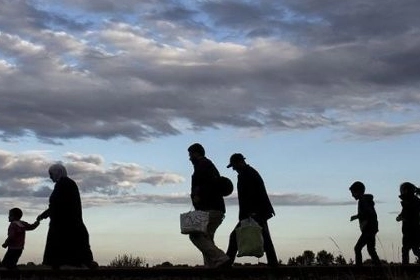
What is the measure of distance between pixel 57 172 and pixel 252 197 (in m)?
3.32

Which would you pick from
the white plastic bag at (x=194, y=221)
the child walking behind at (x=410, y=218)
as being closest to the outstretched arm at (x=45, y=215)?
the white plastic bag at (x=194, y=221)

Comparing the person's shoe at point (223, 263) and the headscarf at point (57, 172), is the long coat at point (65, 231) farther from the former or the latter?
the person's shoe at point (223, 263)

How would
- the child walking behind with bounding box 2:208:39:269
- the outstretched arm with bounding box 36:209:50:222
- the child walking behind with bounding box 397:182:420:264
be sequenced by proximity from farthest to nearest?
1. the child walking behind with bounding box 397:182:420:264
2. the child walking behind with bounding box 2:208:39:269
3. the outstretched arm with bounding box 36:209:50:222

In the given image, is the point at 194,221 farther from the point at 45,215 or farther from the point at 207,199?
the point at 45,215

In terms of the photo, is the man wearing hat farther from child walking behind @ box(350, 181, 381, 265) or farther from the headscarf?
the headscarf

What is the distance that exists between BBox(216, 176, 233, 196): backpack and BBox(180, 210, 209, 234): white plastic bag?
0.44 meters

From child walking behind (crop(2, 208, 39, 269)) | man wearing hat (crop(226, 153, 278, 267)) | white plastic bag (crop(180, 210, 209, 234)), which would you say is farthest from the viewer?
child walking behind (crop(2, 208, 39, 269))

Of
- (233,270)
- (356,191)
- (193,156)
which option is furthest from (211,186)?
(356,191)

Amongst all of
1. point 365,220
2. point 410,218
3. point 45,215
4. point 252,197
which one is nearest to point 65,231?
point 45,215

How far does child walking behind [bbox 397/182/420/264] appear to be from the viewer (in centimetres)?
1652

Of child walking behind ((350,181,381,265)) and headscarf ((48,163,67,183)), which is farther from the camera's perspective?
child walking behind ((350,181,381,265))

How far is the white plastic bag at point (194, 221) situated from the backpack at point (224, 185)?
0.44 meters

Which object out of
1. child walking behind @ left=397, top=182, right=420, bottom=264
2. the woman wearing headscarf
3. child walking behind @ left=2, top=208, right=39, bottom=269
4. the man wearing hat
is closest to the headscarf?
the woman wearing headscarf

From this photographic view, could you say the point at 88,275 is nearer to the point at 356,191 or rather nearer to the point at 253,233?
the point at 253,233
